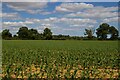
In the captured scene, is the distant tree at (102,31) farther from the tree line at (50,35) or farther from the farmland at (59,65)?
the farmland at (59,65)

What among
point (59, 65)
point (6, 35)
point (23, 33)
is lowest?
point (59, 65)

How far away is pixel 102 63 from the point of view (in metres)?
13.3

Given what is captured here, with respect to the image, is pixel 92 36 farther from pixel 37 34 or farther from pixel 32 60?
pixel 32 60

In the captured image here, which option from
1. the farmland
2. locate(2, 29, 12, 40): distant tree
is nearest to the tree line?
locate(2, 29, 12, 40): distant tree

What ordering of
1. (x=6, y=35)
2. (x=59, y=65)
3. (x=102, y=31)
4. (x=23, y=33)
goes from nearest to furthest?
(x=59, y=65)
(x=6, y=35)
(x=23, y=33)
(x=102, y=31)

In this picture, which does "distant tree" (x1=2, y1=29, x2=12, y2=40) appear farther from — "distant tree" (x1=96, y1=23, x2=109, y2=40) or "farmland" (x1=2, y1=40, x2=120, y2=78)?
"farmland" (x1=2, y1=40, x2=120, y2=78)

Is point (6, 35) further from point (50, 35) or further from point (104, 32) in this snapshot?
point (104, 32)

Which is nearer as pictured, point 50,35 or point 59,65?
point 59,65

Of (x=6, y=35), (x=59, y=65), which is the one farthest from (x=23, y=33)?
(x=59, y=65)

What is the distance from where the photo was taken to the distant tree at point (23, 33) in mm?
59850

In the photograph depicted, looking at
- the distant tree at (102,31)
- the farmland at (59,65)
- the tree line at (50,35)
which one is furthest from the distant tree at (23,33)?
the farmland at (59,65)

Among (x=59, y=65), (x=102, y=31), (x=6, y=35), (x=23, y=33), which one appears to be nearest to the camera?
(x=59, y=65)

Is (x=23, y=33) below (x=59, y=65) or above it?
above

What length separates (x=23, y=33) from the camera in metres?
60.5
